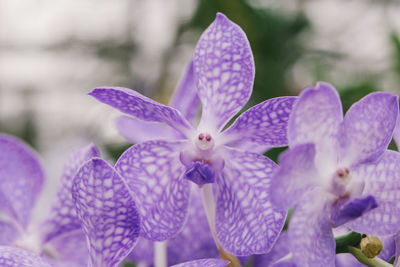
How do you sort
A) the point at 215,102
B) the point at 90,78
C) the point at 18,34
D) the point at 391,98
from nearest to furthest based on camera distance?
the point at 391,98 → the point at 215,102 → the point at 90,78 → the point at 18,34

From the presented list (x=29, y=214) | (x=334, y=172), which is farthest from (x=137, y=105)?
(x=29, y=214)

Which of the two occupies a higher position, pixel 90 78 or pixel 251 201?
pixel 251 201

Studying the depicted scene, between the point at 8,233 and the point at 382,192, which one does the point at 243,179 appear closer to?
the point at 382,192

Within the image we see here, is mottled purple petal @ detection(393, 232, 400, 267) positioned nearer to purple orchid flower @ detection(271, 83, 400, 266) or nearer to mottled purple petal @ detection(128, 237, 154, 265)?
purple orchid flower @ detection(271, 83, 400, 266)

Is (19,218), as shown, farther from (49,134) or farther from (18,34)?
(18,34)

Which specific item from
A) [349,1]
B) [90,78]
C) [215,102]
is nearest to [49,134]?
[90,78]

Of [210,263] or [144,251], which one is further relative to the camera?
[144,251]

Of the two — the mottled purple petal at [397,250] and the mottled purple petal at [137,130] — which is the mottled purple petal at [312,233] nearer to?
the mottled purple petal at [397,250]
